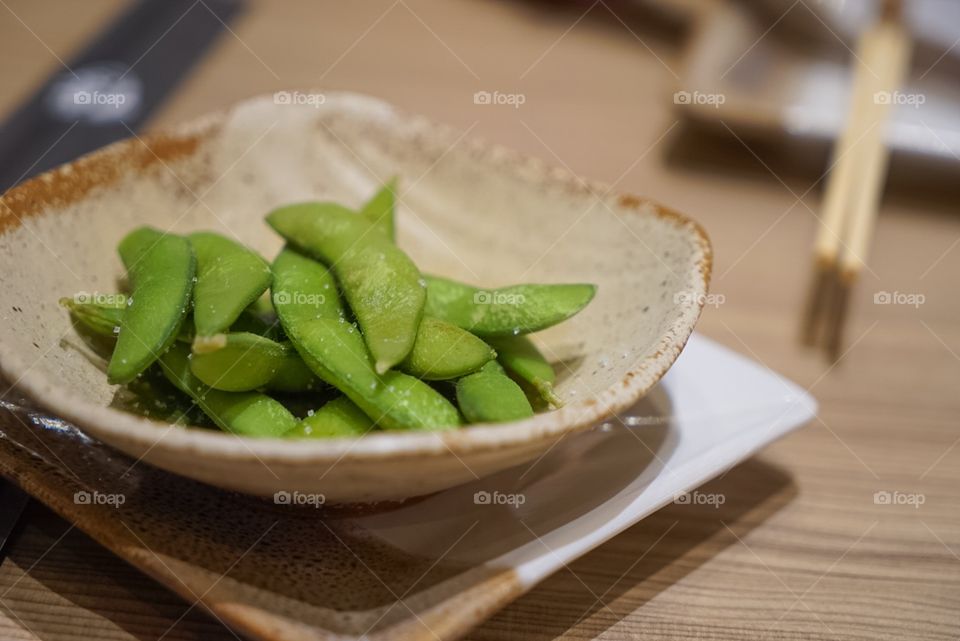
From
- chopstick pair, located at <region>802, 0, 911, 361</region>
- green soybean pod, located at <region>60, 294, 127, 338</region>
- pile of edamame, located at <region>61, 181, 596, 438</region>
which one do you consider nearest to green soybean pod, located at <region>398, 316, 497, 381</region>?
pile of edamame, located at <region>61, 181, 596, 438</region>

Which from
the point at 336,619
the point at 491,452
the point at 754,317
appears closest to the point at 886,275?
the point at 754,317

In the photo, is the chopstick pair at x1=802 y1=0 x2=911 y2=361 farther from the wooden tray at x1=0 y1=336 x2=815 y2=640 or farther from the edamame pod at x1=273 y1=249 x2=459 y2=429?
the edamame pod at x1=273 y1=249 x2=459 y2=429

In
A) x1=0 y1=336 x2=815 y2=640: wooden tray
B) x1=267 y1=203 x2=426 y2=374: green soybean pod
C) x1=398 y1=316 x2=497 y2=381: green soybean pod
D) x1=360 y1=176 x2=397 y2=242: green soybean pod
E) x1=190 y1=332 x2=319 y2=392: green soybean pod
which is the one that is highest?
x1=360 y1=176 x2=397 y2=242: green soybean pod

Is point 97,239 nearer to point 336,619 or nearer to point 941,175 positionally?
point 336,619

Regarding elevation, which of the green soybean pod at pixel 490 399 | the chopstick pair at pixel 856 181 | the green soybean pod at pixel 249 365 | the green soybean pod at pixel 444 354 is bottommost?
the green soybean pod at pixel 249 365

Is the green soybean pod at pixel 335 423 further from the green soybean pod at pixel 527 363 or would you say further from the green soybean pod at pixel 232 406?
the green soybean pod at pixel 527 363

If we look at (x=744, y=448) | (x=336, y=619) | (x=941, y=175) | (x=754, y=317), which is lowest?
(x=336, y=619)

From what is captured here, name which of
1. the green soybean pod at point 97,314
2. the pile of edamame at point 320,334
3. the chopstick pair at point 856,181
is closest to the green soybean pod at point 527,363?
the pile of edamame at point 320,334
